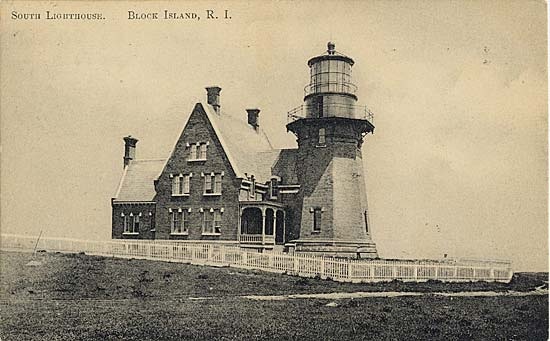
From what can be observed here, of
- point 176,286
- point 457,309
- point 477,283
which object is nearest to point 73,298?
point 176,286

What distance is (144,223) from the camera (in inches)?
1419

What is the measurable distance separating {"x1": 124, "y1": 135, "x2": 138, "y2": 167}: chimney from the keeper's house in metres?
5.56

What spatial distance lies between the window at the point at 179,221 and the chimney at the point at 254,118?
7431mm

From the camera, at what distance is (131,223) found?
120 feet

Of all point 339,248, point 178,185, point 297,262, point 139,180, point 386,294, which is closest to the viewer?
point 386,294

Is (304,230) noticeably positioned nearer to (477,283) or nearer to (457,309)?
(477,283)

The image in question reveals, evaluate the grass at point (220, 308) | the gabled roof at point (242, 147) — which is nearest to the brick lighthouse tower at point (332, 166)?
the gabled roof at point (242, 147)

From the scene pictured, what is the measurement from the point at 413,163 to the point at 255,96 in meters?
6.53

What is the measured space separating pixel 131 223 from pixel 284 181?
9.40 meters

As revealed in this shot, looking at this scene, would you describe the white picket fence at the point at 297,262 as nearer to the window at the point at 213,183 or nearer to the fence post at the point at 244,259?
the fence post at the point at 244,259

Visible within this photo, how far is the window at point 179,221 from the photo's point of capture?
110 ft

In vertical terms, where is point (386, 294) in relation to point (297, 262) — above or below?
below

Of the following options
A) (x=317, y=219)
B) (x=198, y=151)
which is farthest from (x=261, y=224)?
(x=198, y=151)

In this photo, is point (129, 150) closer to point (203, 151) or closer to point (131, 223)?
point (131, 223)
